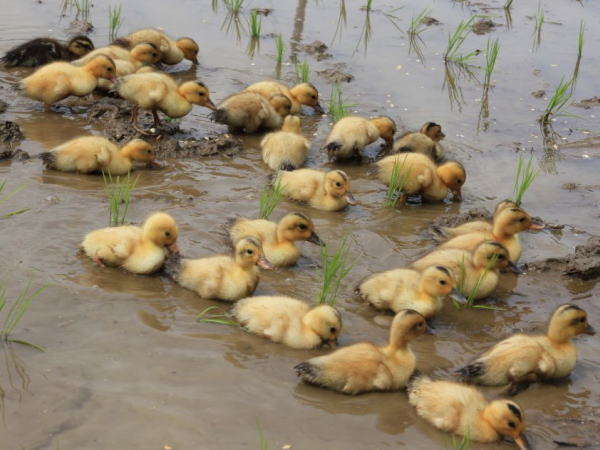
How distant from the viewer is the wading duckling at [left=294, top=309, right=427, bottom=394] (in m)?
4.73

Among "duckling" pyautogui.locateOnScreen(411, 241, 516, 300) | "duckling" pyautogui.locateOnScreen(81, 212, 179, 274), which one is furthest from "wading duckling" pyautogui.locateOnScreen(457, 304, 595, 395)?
"duckling" pyautogui.locateOnScreen(81, 212, 179, 274)

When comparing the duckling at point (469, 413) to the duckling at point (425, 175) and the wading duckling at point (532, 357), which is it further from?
the duckling at point (425, 175)

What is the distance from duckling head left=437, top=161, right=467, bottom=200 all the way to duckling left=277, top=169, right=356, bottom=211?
83 centimetres

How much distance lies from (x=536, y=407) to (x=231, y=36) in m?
7.23

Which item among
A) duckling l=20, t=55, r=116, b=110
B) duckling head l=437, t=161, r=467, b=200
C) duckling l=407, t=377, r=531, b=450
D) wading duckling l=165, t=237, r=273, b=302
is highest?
duckling l=20, t=55, r=116, b=110

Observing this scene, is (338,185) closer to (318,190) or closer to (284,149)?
(318,190)

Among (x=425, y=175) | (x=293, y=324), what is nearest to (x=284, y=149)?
(x=425, y=175)

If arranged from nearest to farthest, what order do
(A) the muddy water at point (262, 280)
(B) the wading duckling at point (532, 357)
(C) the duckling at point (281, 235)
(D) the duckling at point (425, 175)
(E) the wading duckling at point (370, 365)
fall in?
(A) the muddy water at point (262, 280), (E) the wading duckling at point (370, 365), (B) the wading duckling at point (532, 357), (C) the duckling at point (281, 235), (D) the duckling at point (425, 175)

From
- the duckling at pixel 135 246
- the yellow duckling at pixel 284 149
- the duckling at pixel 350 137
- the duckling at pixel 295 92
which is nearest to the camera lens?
the duckling at pixel 135 246

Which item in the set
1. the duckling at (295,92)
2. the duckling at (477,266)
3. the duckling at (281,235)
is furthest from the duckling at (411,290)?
the duckling at (295,92)

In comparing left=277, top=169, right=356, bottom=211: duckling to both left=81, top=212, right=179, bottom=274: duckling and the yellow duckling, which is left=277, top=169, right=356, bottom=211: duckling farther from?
left=81, top=212, right=179, bottom=274: duckling

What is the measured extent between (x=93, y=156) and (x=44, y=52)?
2863 millimetres

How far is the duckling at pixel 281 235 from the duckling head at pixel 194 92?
2.31m

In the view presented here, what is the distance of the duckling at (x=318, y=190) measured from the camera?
7.00 m
